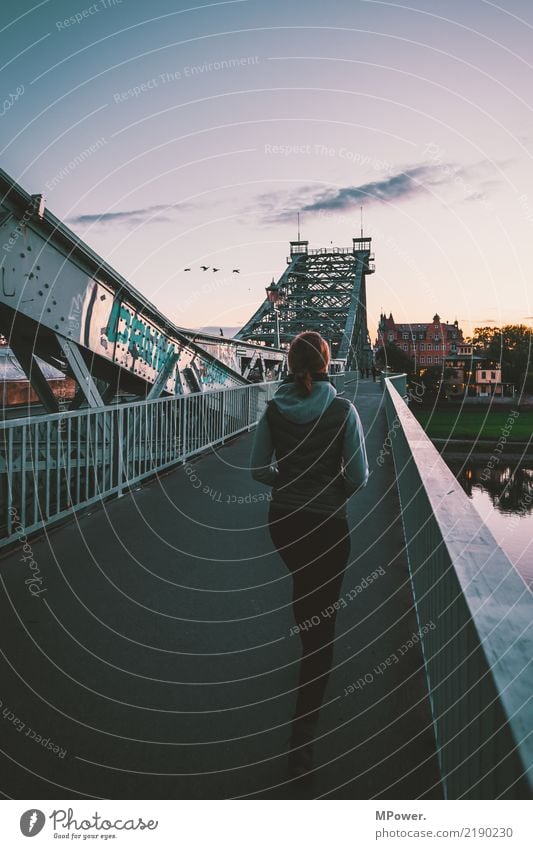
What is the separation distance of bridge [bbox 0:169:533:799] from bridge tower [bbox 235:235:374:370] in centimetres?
5142

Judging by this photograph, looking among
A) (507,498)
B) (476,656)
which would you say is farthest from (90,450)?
(507,498)

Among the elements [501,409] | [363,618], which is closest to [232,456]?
[363,618]

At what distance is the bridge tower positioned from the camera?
66.6m

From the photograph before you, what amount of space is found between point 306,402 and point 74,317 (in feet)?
17.3

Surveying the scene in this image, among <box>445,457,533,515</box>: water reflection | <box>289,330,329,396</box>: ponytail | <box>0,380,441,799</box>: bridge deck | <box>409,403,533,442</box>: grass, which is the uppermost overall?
<box>289,330,329,396</box>: ponytail

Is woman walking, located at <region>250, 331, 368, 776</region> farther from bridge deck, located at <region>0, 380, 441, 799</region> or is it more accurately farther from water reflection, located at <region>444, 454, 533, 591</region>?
water reflection, located at <region>444, 454, 533, 591</region>

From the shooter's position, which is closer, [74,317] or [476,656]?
[476,656]

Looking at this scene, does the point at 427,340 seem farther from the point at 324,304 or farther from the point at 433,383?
the point at 324,304

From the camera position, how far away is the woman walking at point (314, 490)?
112 inches

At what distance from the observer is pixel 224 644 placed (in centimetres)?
366
